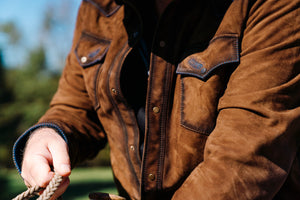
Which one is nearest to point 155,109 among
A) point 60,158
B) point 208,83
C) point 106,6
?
point 208,83

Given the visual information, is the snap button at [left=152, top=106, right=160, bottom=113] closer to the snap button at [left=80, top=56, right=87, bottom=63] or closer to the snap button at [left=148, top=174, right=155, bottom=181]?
the snap button at [left=148, top=174, right=155, bottom=181]

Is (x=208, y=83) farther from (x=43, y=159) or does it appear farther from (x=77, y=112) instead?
(x=77, y=112)

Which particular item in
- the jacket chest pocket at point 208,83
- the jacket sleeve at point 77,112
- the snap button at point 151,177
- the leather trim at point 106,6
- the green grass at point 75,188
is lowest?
the green grass at point 75,188

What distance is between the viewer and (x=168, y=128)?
163 cm

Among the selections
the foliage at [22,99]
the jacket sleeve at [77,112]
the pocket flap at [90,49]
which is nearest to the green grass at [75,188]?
the foliage at [22,99]

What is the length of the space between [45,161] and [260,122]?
89 centimetres

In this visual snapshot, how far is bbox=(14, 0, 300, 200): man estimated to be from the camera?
1246mm

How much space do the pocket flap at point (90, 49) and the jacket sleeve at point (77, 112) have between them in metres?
0.07

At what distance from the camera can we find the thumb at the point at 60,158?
1306mm

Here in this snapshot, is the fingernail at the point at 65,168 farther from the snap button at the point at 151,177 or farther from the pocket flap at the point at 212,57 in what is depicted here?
the pocket flap at the point at 212,57

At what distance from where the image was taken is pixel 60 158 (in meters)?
1.37

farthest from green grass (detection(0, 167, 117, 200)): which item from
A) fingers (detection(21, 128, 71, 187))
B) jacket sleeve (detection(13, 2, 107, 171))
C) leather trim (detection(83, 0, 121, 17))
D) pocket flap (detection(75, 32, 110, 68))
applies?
fingers (detection(21, 128, 71, 187))

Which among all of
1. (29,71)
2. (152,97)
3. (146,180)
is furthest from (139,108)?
(29,71)

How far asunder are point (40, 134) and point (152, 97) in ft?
1.92
